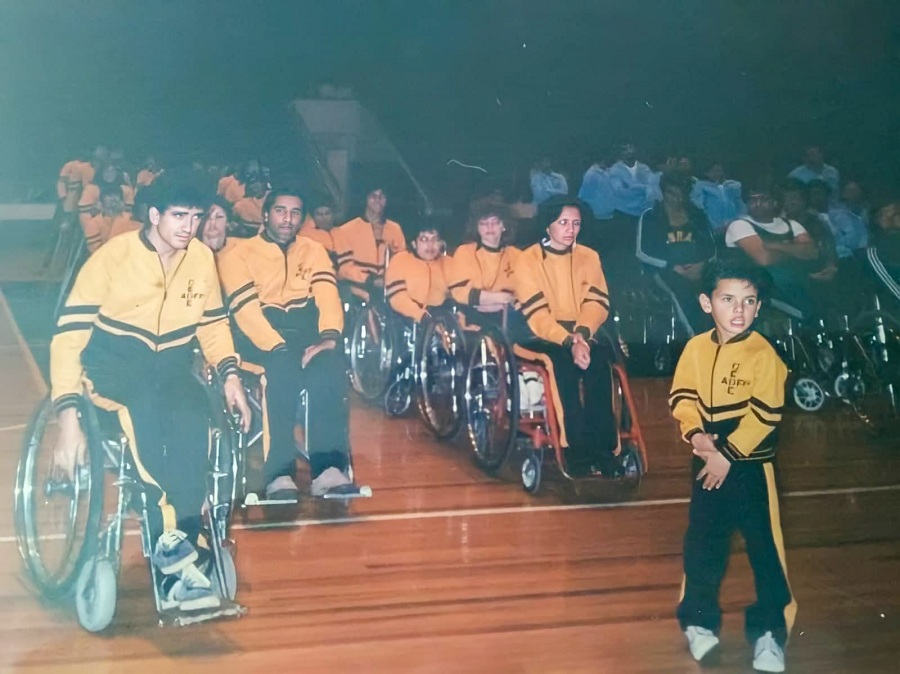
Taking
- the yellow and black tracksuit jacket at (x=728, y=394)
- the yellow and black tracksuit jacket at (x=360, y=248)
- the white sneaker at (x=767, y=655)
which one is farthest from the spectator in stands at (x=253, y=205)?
the white sneaker at (x=767, y=655)

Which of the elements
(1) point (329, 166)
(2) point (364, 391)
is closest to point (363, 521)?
(2) point (364, 391)


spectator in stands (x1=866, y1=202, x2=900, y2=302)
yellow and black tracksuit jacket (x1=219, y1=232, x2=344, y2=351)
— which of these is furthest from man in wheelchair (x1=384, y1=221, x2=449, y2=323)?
spectator in stands (x1=866, y1=202, x2=900, y2=302)

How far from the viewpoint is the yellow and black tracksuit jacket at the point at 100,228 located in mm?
1494

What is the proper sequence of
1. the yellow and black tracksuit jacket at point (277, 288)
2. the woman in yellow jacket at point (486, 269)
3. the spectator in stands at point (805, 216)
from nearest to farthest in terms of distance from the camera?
1. the yellow and black tracksuit jacket at point (277, 288)
2. the woman in yellow jacket at point (486, 269)
3. the spectator in stands at point (805, 216)

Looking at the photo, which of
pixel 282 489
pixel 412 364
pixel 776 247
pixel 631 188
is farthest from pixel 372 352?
pixel 776 247

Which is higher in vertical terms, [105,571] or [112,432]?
[112,432]

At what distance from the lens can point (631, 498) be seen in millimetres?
1679

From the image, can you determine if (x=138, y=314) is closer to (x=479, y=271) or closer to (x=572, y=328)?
(x=479, y=271)

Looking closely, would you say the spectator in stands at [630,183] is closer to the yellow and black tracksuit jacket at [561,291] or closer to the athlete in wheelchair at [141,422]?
the yellow and black tracksuit jacket at [561,291]

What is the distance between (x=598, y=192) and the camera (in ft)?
5.60

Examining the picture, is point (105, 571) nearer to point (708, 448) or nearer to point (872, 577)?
point (708, 448)

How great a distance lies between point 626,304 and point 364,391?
55cm

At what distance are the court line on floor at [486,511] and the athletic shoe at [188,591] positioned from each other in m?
0.10

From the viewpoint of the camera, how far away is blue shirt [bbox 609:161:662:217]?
1.72 metres
